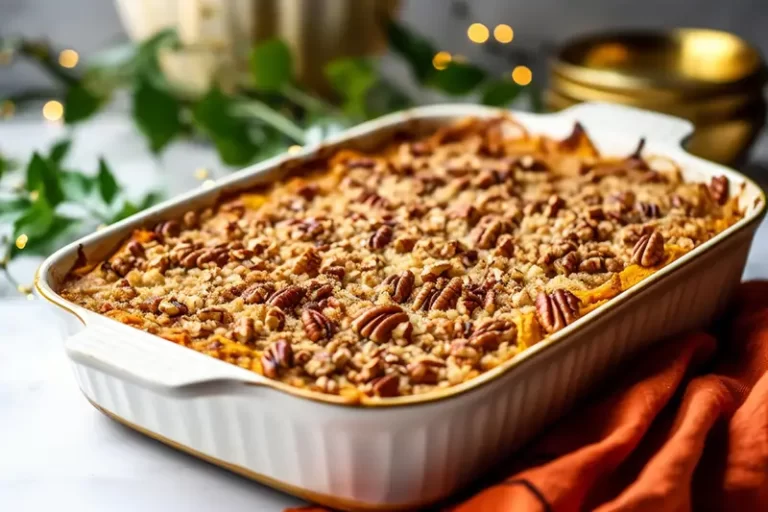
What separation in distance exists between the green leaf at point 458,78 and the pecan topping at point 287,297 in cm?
87

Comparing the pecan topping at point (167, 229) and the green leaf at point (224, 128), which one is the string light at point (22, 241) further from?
the green leaf at point (224, 128)

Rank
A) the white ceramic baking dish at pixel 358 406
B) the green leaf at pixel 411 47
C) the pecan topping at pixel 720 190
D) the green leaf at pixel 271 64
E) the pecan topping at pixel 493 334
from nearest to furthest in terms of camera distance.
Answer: the white ceramic baking dish at pixel 358 406
the pecan topping at pixel 493 334
the pecan topping at pixel 720 190
the green leaf at pixel 271 64
the green leaf at pixel 411 47

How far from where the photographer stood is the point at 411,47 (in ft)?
6.09

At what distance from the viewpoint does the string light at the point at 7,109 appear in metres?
2.04

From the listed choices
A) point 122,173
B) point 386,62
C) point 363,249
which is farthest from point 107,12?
point 363,249

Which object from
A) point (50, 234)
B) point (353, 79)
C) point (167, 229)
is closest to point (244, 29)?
point (353, 79)

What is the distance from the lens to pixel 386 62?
2.28 meters

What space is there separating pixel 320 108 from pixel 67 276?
2.65ft

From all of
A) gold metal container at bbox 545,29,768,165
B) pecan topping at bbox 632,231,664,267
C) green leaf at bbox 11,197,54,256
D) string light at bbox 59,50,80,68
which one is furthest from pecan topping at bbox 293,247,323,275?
string light at bbox 59,50,80,68

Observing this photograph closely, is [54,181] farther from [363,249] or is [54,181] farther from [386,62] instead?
[386,62]

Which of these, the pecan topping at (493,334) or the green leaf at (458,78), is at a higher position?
the green leaf at (458,78)

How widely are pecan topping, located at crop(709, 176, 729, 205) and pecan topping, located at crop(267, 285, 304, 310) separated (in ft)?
2.04

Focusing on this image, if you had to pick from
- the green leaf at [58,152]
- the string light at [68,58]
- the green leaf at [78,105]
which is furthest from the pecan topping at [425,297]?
the string light at [68,58]

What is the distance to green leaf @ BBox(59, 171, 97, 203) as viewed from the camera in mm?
1475
